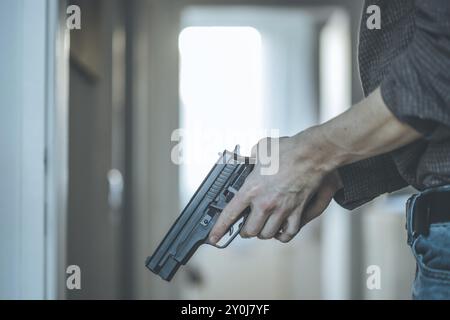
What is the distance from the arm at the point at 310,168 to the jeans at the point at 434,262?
0.12m

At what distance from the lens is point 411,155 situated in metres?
0.89

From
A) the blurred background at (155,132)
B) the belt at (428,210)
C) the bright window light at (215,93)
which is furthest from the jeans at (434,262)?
the bright window light at (215,93)

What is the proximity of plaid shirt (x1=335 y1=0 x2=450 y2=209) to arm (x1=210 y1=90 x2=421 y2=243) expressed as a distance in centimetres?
3

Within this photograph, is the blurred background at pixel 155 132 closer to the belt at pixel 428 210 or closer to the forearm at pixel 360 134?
the forearm at pixel 360 134

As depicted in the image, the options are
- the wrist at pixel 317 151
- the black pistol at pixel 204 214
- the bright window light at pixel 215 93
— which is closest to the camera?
the wrist at pixel 317 151

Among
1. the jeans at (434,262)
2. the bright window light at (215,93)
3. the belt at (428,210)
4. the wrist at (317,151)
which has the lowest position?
the jeans at (434,262)

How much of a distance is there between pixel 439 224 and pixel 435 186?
0.18ft

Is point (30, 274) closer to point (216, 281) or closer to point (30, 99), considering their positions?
point (30, 99)

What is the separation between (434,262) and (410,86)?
8.6 inches

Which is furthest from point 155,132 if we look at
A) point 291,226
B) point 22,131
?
point 291,226

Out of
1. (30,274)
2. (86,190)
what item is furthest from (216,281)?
(30,274)

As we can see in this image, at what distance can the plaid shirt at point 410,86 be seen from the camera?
778 millimetres

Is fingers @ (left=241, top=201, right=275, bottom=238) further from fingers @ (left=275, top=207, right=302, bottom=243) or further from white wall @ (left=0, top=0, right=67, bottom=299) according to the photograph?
white wall @ (left=0, top=0, right=67, bottom=299)

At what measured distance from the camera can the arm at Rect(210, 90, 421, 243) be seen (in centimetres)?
83
